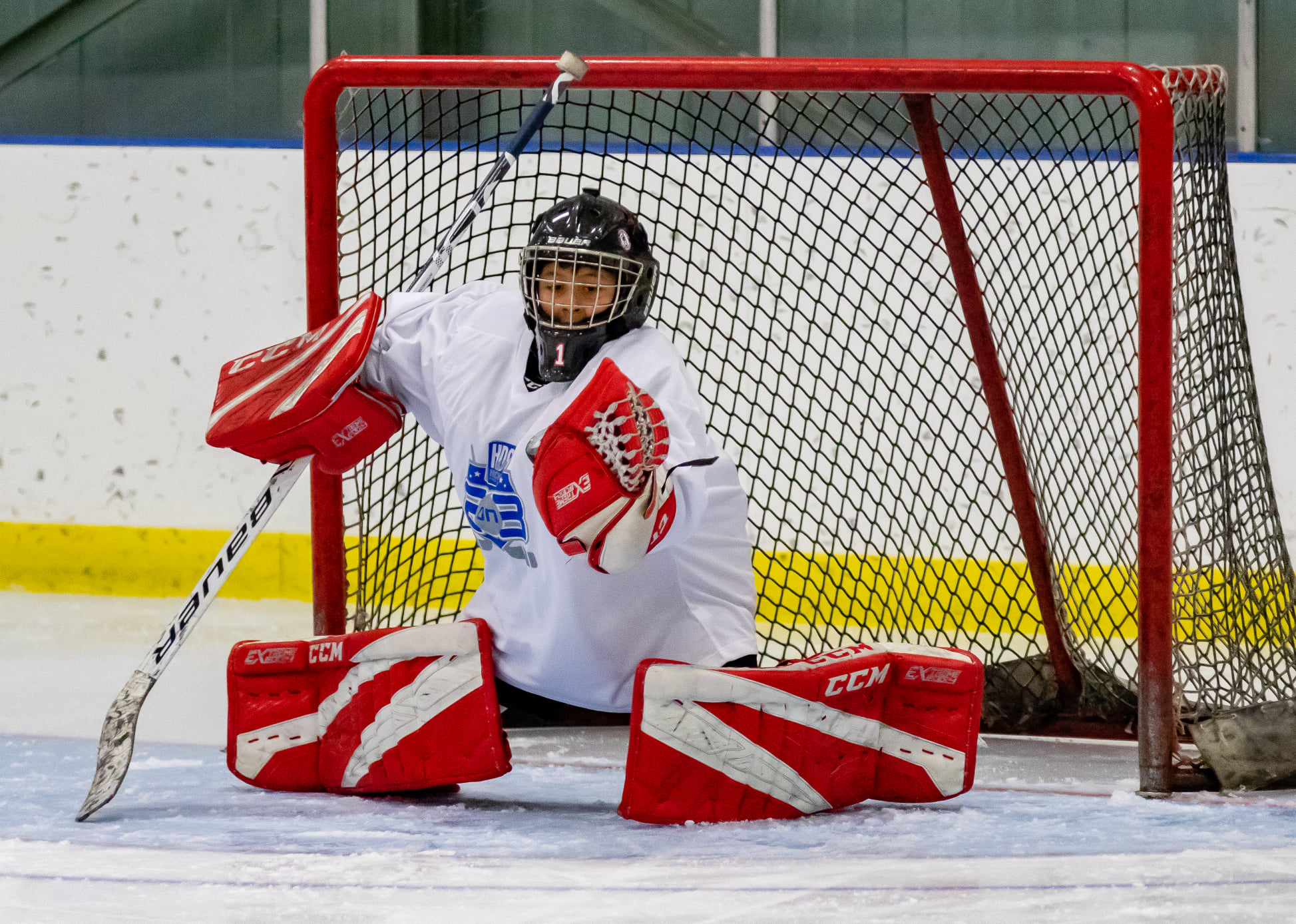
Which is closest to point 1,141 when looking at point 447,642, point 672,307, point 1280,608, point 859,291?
point 672,307

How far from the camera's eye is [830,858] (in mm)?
1877

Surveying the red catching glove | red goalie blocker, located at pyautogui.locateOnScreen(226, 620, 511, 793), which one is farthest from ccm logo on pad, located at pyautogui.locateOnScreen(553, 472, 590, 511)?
red goalie blocker, located at pyautogui.locateOnScreen(226, 620, 511, 793)

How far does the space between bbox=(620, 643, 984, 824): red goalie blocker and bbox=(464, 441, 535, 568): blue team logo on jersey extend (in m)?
0.26

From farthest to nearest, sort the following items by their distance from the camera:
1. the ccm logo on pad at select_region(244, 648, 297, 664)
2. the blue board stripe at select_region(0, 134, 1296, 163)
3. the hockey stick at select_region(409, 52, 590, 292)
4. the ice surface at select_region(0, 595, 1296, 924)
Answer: the blue board stripe at select_region(0, 134, 1296, 163)
the hockey stick at select_region(409, 52, 590, 292)
the ccm logo on pad at select_region(244, 648, 297, 664)
the ice surface at select_region(0, 595, 1296, 924)

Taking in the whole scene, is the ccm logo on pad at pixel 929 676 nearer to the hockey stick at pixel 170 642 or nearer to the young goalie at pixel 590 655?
the young goalie at pixel 590 655

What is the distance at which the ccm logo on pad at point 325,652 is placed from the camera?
2.23m

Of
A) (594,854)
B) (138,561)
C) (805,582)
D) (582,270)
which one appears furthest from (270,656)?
(138,561)

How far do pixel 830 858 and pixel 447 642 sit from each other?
0.64 m

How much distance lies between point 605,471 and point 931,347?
137cm

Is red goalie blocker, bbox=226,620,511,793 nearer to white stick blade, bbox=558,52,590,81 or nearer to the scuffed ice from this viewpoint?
the scuffed ice

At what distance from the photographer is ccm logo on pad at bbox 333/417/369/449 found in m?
2.28

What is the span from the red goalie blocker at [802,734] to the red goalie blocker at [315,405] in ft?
1.99

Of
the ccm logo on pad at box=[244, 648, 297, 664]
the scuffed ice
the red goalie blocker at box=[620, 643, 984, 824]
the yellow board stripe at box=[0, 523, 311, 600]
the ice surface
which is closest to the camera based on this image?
the ice surface

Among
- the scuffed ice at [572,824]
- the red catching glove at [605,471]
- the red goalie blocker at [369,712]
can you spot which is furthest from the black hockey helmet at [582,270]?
the scuffed ice at [572,824]
